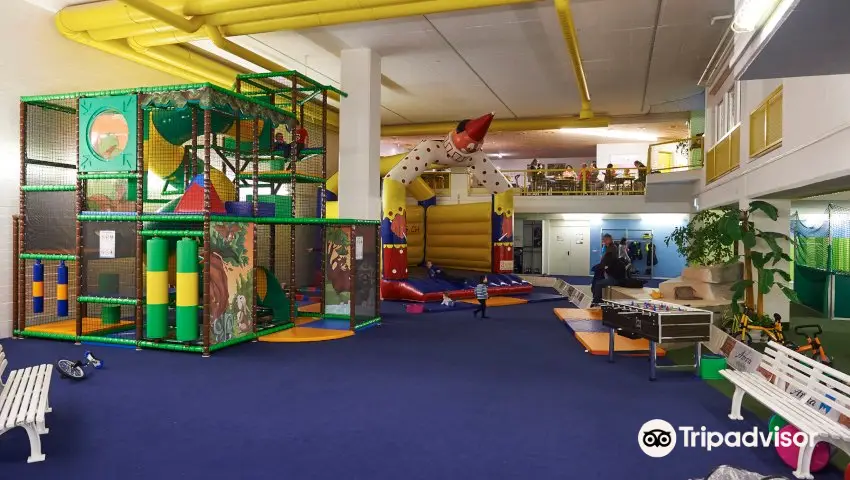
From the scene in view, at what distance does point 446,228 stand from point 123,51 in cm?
847

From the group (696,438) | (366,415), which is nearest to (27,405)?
A: (366,415)

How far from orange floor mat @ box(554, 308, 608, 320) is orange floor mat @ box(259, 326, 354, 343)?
3.86 metres

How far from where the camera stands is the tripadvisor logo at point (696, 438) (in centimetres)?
422

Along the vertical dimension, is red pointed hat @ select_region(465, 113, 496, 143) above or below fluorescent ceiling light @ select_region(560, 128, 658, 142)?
below

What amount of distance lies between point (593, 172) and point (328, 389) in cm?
1587

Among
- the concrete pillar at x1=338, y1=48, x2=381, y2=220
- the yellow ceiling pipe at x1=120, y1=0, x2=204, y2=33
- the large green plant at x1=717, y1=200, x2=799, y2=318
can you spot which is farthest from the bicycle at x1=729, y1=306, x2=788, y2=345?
the yellow ceiling pipe at x1=120, y1=0, x2=204, y2=33

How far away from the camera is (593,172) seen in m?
19.7

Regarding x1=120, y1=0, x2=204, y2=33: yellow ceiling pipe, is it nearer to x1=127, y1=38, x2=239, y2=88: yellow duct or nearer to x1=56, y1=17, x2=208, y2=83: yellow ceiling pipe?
x1=127, y1=38, x2=239, y2=88: yellow duct

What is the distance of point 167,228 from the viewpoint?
8125 mm

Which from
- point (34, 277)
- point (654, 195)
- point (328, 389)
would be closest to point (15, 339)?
point (34, 277)

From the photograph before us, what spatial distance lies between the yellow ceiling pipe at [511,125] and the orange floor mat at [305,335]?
10.2 m

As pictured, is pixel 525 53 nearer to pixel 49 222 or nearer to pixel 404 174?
pixel 404 174

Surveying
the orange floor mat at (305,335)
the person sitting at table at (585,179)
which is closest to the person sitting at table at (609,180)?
the person sitting at table at (585,179)

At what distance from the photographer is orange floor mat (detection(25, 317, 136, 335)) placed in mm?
8266
